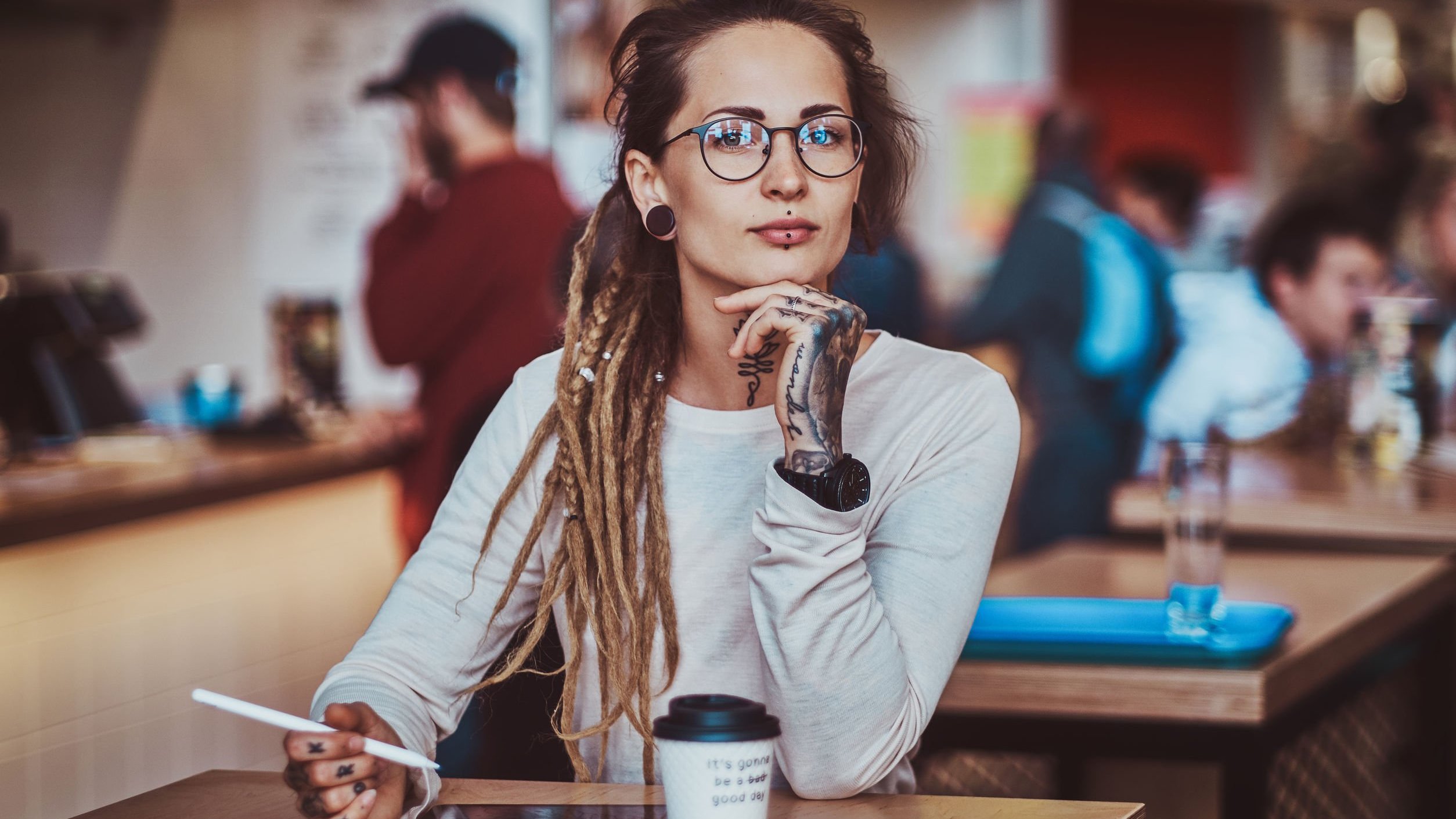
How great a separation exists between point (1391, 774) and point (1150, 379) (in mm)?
1684

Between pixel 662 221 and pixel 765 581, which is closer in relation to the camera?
pixel 765 581

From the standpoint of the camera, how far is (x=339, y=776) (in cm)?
113

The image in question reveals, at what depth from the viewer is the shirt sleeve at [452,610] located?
4.29 feet

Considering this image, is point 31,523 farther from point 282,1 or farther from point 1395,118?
point 1395,118

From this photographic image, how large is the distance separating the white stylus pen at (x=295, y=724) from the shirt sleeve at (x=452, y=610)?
14cm

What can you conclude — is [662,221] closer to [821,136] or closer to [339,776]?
[821,136]

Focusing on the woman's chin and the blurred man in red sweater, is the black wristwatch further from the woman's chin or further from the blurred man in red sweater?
the blurred man in red sweater

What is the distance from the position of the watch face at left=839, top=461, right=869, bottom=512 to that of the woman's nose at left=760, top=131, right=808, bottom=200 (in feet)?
0.82

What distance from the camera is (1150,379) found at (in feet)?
12.9

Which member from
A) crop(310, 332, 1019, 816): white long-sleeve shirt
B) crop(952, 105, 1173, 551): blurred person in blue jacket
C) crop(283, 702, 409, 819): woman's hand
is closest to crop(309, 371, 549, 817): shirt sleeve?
crop(310, 332, 1019, 816): white long-sleeve shirt

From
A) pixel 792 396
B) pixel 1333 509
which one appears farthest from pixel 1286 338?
pixel 792 396

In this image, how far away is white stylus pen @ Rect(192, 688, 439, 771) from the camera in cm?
107

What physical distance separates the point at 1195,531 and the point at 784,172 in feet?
2.79

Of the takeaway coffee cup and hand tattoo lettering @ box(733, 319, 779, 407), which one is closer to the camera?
the takeaway coffee cup
